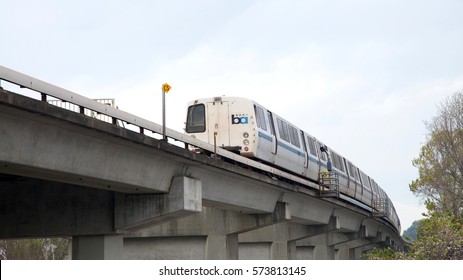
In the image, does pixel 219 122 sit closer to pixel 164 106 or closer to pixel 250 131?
pixel 250 131

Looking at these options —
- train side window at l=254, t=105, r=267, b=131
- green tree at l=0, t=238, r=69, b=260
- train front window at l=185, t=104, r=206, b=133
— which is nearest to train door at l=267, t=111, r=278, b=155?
train side window at l=254, t=105, r=267, b=131

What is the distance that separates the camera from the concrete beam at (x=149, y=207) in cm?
2118

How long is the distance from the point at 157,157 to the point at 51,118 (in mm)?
5820

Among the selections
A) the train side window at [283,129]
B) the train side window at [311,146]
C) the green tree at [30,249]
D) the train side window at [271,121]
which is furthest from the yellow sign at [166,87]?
the green tree at [30,249]

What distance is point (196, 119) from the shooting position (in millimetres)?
31219

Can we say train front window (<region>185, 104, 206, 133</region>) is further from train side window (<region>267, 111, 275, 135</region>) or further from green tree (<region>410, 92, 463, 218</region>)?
green tree (<region>410, 92, 463, 218</region>)

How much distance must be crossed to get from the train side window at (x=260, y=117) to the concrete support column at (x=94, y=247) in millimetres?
10584

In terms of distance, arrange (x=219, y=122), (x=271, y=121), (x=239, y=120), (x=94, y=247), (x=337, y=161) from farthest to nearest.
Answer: (x=337, y=161)
(x=271, y=121)
(x=219, y=122)
(x=239, y=120)
(x=94, y=247)

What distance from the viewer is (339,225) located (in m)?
44.5

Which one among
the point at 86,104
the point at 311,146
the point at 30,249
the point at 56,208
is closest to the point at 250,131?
the point at 311,146

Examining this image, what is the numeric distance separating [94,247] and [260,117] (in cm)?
1172

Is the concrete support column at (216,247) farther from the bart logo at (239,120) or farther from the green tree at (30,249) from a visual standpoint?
the green tree at (30,249)

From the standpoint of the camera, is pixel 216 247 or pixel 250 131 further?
pixel 216 247

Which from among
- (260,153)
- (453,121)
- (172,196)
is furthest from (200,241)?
(453,121)
